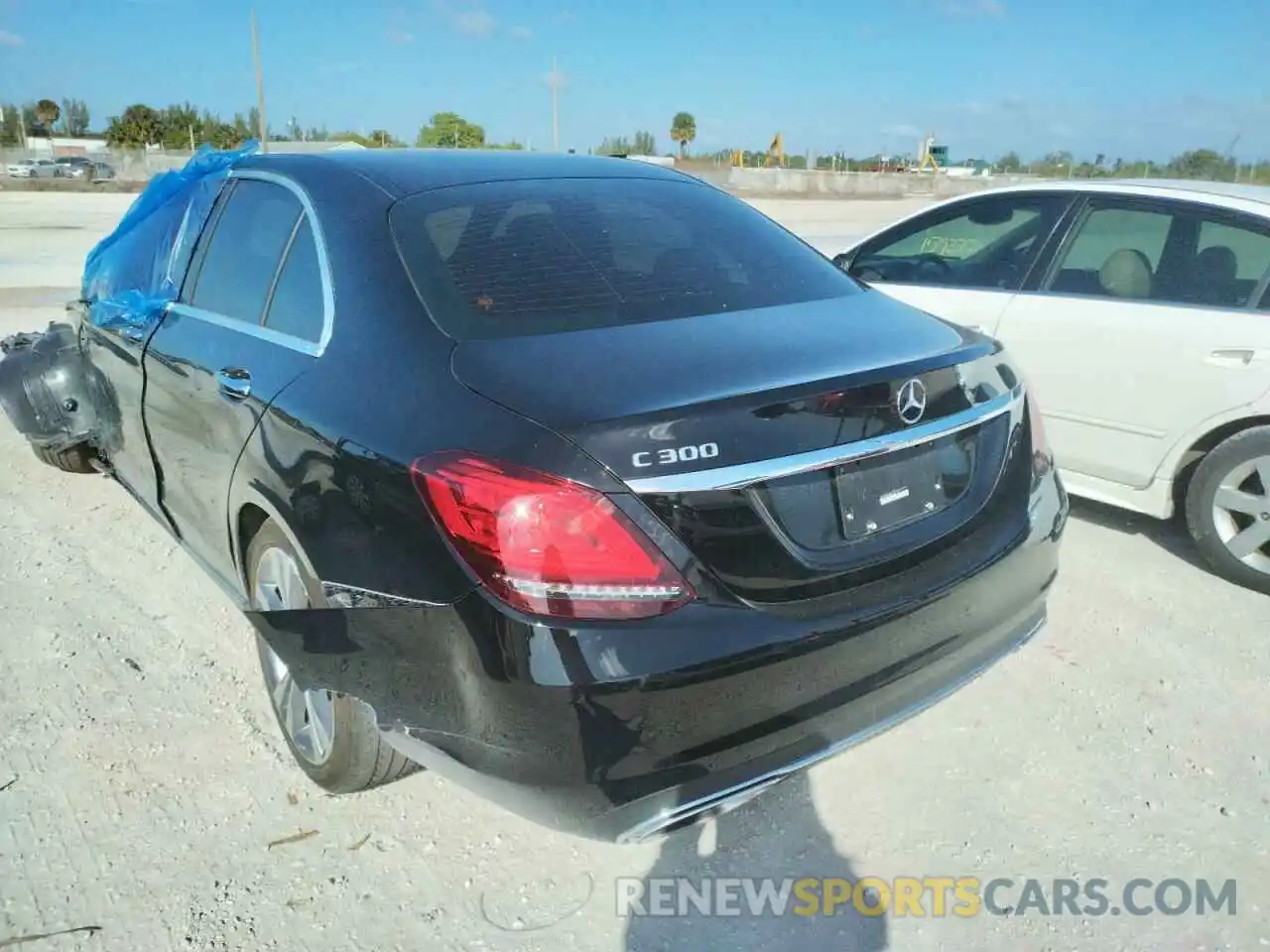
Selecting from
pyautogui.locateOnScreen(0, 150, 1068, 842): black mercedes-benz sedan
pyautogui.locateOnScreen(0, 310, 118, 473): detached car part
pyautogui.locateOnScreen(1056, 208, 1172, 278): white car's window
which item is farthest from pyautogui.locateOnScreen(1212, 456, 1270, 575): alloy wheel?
pyautogui.locateOnScreen(0, 310, 118, 473): detached car part

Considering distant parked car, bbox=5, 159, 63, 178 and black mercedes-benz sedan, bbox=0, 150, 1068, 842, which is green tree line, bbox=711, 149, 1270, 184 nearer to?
black mercedes-benz sedan, bbox=0, 150, 1068, 842

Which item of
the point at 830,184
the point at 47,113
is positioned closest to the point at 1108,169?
the point at 830,184

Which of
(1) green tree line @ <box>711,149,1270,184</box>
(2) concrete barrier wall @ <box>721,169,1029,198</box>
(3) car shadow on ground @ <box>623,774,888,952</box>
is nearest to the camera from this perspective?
(3) car shadow on ground @ <box>623,774,888,952</box>

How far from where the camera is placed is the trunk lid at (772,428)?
180cm

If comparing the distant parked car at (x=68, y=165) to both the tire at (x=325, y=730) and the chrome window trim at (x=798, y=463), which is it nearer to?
the tire at (x=325, y=730)

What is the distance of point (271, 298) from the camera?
265 centimetres

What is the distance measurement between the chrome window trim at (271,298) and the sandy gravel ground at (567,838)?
116cm

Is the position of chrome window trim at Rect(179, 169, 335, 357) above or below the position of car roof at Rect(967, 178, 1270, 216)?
below

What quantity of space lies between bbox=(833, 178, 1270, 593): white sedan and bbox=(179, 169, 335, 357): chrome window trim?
305 cm

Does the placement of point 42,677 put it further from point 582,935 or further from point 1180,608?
point 1180,608

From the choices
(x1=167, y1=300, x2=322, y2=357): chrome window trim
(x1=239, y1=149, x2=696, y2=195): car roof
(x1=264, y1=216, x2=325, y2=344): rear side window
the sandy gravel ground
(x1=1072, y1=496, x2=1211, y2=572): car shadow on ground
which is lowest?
the sandy gravel ground

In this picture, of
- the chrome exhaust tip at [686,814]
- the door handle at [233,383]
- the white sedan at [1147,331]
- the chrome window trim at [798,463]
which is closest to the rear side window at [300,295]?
the door handle at [233,383]

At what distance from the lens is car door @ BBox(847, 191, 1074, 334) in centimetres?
438

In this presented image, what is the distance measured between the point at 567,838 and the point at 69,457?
391 centimetres
